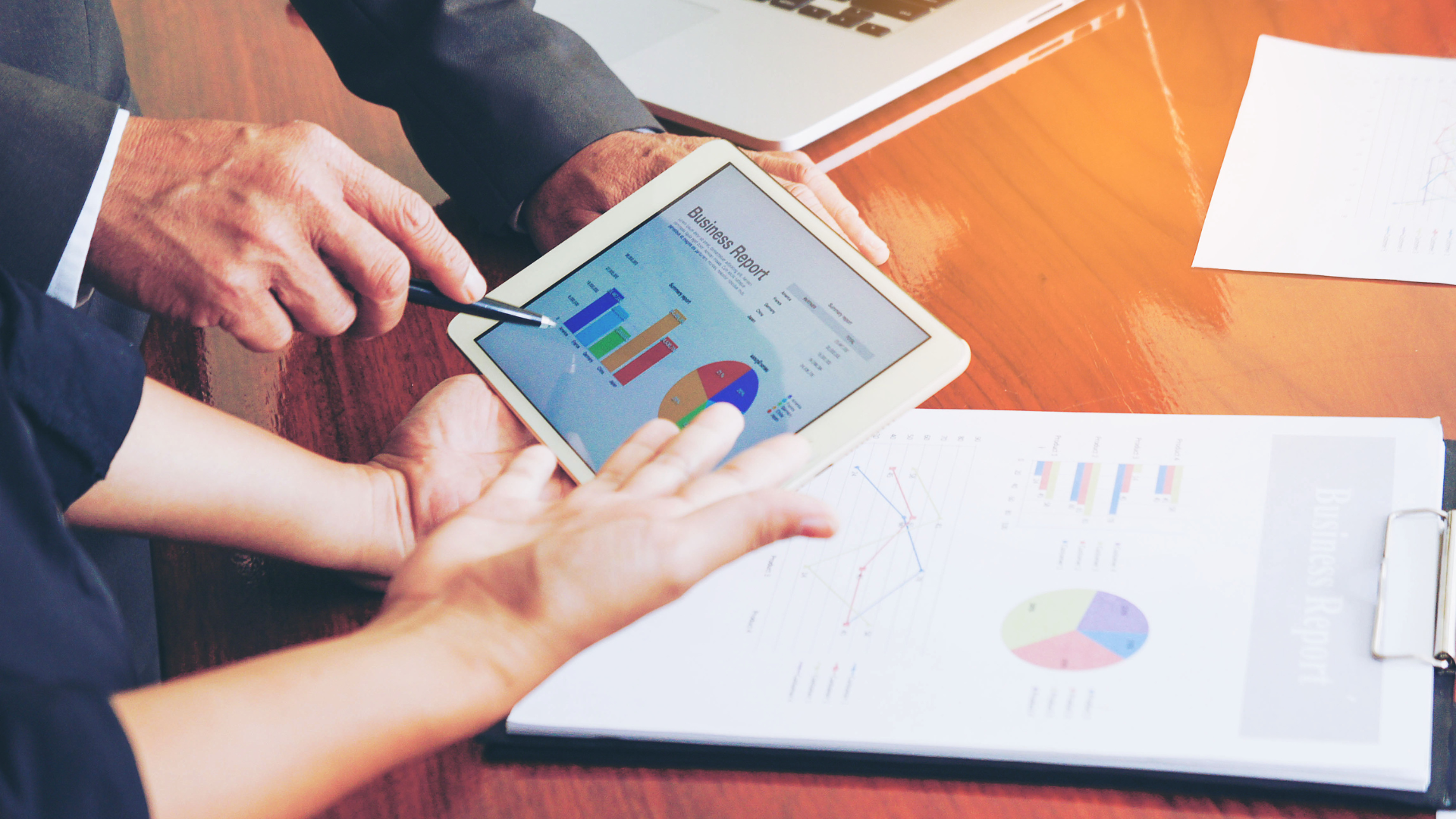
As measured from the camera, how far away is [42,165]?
0.60 m

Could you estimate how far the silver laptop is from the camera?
854 millimetres

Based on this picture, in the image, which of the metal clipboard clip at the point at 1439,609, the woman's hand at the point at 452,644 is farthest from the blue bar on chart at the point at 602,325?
the metal clipboard clip at the point at 1439,609

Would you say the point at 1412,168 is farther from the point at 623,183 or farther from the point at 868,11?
the point at 623,183

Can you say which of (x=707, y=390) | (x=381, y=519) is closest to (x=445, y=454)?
(x=381, y=519)

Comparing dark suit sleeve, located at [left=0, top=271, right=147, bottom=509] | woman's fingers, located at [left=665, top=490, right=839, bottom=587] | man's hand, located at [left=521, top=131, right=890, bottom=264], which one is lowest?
man's hand, located at [left=521, top=131, right=890, bottom=264]

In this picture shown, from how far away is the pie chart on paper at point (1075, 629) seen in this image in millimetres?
481

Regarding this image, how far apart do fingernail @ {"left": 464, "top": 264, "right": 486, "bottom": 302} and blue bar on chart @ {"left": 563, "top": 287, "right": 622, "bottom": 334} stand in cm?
6

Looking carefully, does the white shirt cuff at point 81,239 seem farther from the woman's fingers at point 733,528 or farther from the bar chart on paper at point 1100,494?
the bar chart on paper at point 1100,494

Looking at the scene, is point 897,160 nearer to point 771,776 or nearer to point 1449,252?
point 1449,252

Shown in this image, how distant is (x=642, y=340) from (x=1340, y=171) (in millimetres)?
521

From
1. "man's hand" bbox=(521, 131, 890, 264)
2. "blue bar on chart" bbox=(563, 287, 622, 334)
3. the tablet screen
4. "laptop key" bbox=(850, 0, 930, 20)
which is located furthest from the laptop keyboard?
"blue bar on chart" bbox=(563, 287, 622, 334)

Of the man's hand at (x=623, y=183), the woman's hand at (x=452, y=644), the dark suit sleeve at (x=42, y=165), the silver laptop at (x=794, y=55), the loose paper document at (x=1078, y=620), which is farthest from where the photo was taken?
the silver laptop at (x=794, y=55)

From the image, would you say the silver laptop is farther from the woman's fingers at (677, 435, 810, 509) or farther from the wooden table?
the woman's fingers at (677, 435, 810, 509)

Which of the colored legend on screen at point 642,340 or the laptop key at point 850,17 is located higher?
the laptop key at point 850,17
